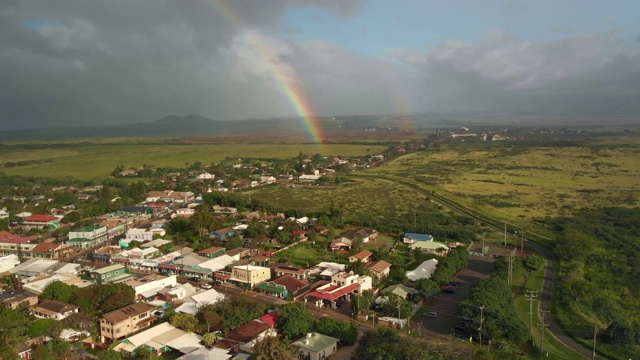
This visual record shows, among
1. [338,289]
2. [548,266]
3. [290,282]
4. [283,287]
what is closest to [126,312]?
[283,287]

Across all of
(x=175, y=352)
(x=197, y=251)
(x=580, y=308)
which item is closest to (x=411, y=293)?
(x=580, y=308)

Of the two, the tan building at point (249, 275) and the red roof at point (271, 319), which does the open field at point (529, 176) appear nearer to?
the tan building at point (249, 275)

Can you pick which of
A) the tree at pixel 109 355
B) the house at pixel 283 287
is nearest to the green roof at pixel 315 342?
the house at pixel 283 287

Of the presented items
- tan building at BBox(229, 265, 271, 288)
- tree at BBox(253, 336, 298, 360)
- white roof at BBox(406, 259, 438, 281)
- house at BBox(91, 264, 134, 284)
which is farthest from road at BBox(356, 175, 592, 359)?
house at BBox(91, 264, 134, 284)

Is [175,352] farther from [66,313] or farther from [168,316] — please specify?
[66,313]

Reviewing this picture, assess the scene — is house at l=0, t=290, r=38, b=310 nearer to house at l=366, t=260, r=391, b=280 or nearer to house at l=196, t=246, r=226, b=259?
house at l=196, t=246, r=226, b=259

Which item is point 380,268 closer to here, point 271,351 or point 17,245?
point 271,351
